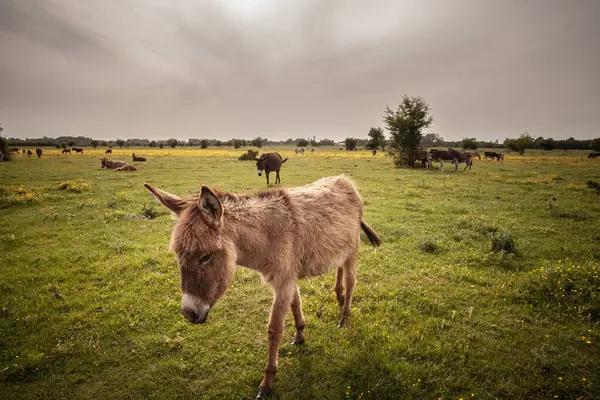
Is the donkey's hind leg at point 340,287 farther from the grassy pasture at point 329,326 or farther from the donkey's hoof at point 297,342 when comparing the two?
the donkey's hoof at point 297,342

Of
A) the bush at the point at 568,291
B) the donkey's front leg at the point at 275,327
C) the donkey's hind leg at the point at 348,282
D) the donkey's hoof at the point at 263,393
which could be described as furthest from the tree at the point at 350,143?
the donkey's hoof at the point at 263,393

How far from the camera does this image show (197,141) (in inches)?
6614

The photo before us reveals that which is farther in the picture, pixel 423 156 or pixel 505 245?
pixel 423 156

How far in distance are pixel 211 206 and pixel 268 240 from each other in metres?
0.98

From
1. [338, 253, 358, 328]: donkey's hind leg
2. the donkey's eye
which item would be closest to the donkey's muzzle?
the donkey's eye

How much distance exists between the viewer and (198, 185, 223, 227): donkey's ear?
9.10 feet

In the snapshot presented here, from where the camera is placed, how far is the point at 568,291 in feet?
17.8

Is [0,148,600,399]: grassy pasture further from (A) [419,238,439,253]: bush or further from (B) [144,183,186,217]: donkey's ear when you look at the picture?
(B) [144,183,186,217]: donkey's ear

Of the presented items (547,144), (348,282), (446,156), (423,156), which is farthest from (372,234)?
(547,144)

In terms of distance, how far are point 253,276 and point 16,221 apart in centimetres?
1204

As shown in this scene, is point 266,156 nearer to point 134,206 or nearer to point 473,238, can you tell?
point 134,206

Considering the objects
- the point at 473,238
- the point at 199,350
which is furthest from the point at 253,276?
the point at 473,238

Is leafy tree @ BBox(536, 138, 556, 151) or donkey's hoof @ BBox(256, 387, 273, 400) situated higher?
leafy tree @ BBox(536, 138, 556, 151)

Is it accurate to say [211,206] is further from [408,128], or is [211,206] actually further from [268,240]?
[408,128]
